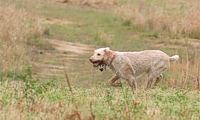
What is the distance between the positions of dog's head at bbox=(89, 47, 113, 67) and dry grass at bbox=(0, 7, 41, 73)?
2.90 meters

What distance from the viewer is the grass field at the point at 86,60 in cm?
723

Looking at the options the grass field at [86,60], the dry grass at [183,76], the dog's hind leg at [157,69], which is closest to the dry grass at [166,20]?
the grass field at [86,60]

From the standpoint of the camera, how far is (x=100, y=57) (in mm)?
10570

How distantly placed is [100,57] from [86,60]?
6.08 m

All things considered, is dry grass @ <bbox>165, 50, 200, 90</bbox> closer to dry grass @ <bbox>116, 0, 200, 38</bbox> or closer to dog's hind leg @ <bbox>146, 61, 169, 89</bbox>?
dog's hind leg @ <bbox>146, 61, 169, 89</bbox>

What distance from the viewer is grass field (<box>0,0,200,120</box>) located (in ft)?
23.7

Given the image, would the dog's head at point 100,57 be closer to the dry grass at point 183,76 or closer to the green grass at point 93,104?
the dry grass at point 183,76

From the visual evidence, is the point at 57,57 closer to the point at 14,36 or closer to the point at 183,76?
the point at 14,36

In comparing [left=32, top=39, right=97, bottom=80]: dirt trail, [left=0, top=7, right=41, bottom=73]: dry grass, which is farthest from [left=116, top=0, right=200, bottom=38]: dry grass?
[left=0, top=7, right=41, bottom=73]: dry grass

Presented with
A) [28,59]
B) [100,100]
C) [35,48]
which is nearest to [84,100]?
[100,100]

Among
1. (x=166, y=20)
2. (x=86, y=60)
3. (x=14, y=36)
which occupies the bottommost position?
(x=86, y=60)

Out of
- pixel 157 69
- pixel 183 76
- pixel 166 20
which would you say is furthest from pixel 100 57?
pixel 166 20

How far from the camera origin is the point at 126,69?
11000mm

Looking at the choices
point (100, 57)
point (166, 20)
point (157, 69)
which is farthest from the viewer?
point (166, 20)
